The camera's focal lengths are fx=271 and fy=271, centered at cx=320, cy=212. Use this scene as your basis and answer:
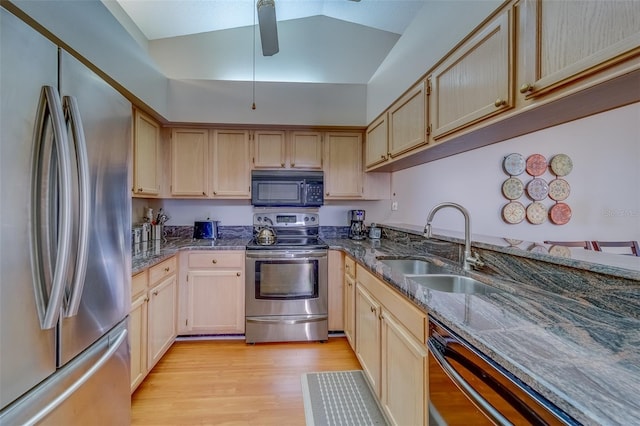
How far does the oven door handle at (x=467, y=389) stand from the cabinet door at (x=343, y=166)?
7.20ft

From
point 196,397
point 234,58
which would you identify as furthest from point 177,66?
point 196,397

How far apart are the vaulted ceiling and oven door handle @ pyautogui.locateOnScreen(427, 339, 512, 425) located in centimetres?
291

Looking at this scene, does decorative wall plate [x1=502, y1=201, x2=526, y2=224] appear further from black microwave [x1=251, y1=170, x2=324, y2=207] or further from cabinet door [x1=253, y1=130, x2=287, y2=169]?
cabinet door [x1=253, y1=130, x2=287, y2=169]

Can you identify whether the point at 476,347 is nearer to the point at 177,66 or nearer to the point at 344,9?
the point at 344,9

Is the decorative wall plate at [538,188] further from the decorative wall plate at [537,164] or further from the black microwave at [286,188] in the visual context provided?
the black microwave at [286,188]

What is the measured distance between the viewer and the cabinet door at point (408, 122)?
186 centimetres

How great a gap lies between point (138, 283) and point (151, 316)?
1.22 feet

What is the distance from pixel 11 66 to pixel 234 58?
8.75 feet

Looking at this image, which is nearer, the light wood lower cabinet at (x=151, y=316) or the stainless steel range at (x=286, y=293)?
the light wood lower cabinet at (x=151, y=316)

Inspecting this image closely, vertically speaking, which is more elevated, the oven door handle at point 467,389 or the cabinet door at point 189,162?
the cabinet door at point 189,162

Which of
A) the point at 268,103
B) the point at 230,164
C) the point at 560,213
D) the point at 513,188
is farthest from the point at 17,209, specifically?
the point at 560,213

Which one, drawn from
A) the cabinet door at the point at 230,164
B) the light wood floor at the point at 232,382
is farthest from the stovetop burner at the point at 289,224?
the light wood floor at the point at 232,382

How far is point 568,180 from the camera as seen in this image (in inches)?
134

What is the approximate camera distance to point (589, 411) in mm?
484
